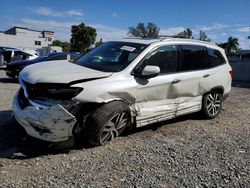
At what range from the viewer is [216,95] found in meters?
6.46

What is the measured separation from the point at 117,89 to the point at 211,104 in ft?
9.29

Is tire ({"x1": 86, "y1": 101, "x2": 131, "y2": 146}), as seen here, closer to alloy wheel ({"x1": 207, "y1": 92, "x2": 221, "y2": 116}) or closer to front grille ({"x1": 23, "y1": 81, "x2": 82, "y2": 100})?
front grille ({"x1": 23, "y1": 81, "x2": 82, "y2": 100})

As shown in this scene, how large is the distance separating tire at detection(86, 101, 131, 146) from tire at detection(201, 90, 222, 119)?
88.0 inches

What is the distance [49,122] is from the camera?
3.87 meters

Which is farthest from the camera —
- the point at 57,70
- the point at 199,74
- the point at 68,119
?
the point at 199,74

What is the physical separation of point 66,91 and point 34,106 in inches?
19.6

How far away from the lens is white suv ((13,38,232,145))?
3.97 m

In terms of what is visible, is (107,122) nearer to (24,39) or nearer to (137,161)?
(137,161)

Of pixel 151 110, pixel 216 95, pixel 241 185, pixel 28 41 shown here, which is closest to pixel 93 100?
pixel 151 110

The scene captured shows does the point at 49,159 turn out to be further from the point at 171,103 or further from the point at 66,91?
the point at 171,103

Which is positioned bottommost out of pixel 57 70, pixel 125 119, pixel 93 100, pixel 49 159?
pixel 49 159

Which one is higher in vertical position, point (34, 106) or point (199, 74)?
point (199, 74)

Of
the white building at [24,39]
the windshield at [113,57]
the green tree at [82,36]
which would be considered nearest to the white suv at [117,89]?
the windshield at [113,57]

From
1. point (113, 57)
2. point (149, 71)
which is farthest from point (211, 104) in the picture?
point (113, 57)
